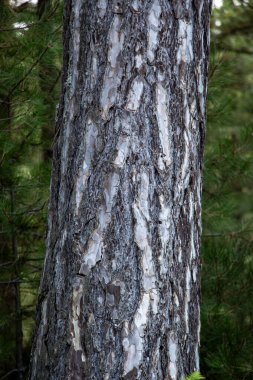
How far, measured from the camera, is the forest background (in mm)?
3135

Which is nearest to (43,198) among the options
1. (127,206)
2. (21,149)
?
(21,149)

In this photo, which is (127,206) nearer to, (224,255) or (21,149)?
(224,255)

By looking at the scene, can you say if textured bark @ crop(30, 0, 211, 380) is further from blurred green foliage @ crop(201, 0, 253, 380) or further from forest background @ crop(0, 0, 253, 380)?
blurred green foliage @ crop(201, 0, 253, 380)

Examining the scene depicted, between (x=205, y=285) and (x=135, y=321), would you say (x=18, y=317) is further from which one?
(x=135, y=321)

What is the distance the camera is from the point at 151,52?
186 cm

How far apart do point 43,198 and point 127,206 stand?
5.71 ft

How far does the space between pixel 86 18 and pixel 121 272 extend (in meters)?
0.93

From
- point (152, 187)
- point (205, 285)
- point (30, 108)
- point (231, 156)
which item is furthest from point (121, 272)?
point (231, 156)

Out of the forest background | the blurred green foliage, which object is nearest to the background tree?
the forest background

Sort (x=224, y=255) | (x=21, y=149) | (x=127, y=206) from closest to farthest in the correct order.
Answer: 1. (x=127, y=206)
2. (x=224, y=255)
3. (x=21, y=149)

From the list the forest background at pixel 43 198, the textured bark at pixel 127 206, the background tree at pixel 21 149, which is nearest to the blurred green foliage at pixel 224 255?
the forest background at pixel 43 198

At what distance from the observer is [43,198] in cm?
347

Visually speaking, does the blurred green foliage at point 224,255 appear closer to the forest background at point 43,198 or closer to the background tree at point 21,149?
the forest background at point 43,198

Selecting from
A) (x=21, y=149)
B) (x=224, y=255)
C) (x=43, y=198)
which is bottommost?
(x=224, y=255)
